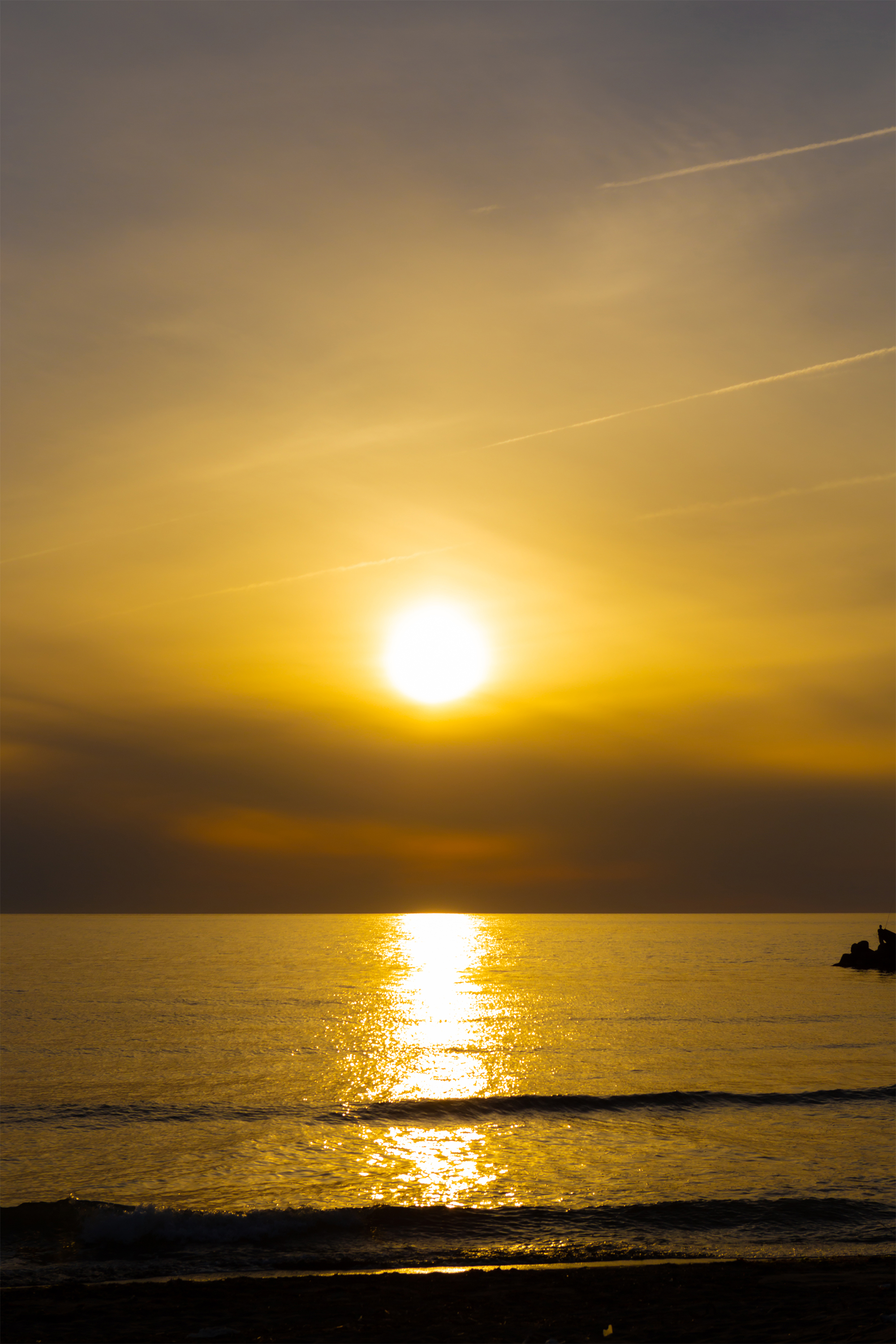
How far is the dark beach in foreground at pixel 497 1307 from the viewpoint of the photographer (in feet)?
48.4

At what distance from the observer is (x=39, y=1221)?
70.3 feet

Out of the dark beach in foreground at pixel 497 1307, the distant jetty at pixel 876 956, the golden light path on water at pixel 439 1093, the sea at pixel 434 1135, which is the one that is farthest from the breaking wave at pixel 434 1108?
the distant jetty at pixel 876 956

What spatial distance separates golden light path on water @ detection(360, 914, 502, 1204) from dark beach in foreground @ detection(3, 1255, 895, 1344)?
560 centimetres

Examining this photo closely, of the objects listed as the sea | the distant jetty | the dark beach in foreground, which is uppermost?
the distant jetty

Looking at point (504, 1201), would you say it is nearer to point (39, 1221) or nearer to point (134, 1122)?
point (39, 1221)

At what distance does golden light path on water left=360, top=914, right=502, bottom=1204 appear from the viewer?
2427 cm

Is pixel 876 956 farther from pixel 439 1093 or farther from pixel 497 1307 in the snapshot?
pixel 497 1307

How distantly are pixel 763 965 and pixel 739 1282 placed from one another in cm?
10916

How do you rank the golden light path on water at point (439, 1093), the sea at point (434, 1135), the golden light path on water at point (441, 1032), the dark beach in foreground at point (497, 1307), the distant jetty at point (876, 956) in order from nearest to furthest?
the dark beach in foreground at point (497, 1307) → the sea at point (434, 1135) → the golden light path on water at point (439, 1093) → the golden light path on water at point (441, 1032) → the distant jetty at point (876, 956)

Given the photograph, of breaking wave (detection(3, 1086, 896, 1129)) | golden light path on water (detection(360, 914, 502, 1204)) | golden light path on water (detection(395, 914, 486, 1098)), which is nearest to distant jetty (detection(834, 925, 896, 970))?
golden light path on water (detection(395, 914, 486, 1098))

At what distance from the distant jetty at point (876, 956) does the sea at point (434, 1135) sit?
3816cm

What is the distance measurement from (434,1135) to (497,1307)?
50.7ft

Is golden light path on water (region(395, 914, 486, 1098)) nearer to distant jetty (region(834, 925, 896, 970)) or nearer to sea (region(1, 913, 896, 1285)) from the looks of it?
sea (region(1, 913, 896, 1285))

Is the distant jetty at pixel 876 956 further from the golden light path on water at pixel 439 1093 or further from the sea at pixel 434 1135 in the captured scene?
the golden light path on water at pixel 439 1093
